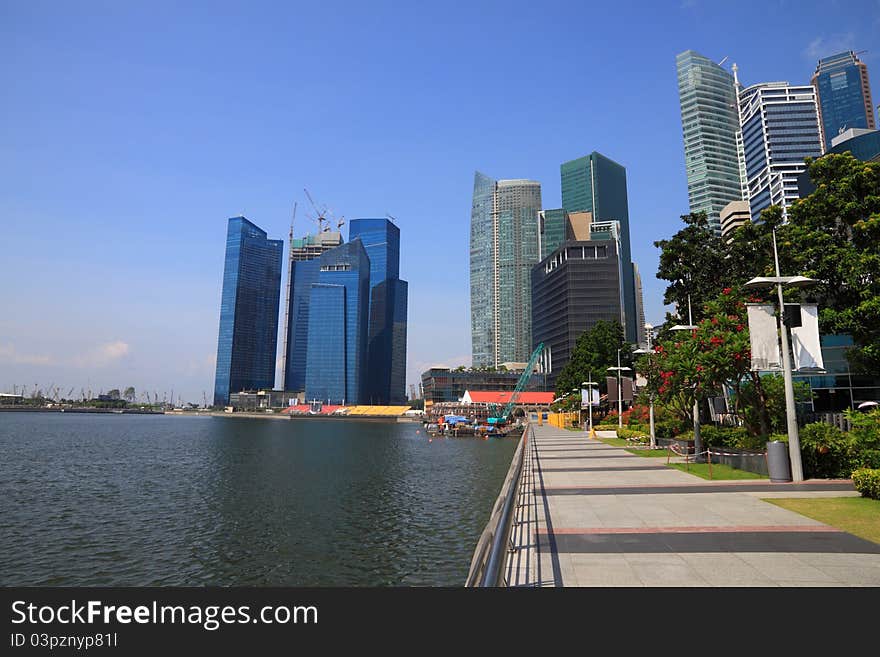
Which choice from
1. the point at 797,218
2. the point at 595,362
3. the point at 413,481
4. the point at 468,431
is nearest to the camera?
the point at 797,218

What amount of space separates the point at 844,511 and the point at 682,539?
19.3 ft

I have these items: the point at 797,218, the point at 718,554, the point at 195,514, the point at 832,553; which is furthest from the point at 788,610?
the point at 797,218

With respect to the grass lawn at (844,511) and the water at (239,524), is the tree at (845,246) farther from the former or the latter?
the water at (239,524)

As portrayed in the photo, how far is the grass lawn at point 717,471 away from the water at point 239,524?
10289 mm

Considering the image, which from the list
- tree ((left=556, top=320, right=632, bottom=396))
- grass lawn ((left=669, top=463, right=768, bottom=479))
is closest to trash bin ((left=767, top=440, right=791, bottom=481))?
grass lawn ((left=669, top=463, right=768, bottom=479))

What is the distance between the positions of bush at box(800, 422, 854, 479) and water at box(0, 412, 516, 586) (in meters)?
13.5

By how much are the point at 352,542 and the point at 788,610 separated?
18351 millimetres

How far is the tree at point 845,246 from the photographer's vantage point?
2714cm

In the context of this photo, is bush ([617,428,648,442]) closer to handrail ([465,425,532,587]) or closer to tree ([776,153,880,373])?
tree ([776,153,880,373])

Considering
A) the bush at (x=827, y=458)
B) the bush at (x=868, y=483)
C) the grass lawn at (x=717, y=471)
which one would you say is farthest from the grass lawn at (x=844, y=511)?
the grass lawn at (x=717, y=471)

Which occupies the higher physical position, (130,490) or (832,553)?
(832,553)

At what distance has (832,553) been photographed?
10.3 m

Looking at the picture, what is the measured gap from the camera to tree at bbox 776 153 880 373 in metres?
27.1

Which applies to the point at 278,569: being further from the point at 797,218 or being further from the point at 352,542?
the point at 797,218
